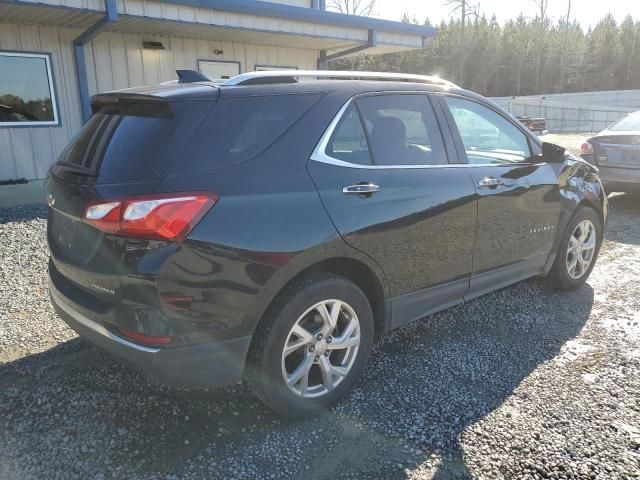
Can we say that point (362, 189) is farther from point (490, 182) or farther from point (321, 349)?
point (490, 182)

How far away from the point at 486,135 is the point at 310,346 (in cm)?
217

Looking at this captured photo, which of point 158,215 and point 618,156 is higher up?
point 158,215

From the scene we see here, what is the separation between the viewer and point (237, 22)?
9.01 m

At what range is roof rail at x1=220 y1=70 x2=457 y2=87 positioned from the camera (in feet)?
8.75

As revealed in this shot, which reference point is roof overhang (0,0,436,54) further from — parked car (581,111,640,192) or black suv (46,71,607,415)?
black suv (46,71,607,415)

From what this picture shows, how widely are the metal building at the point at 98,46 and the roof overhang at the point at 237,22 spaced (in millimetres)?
17

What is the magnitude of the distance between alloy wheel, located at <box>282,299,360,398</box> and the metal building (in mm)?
6861

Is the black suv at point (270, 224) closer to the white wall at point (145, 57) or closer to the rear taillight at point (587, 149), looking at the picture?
the rear taillight at point (587, 149)

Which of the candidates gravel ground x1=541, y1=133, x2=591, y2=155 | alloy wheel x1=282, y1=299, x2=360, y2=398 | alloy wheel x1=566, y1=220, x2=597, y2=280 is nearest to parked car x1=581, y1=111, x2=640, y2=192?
alloy wheel x1=566, y1=220, x2=597, y2=280

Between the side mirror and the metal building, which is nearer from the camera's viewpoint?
the side mirror

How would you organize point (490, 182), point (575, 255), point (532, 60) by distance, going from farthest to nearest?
1. point (532, 60)
2. point (575, 255)
3. point (490, 182)

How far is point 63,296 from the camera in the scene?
106 inches

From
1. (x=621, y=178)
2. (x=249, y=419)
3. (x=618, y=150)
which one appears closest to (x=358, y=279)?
(x=249, y=419)

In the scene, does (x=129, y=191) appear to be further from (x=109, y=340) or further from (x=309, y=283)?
(x=309, y=283)
